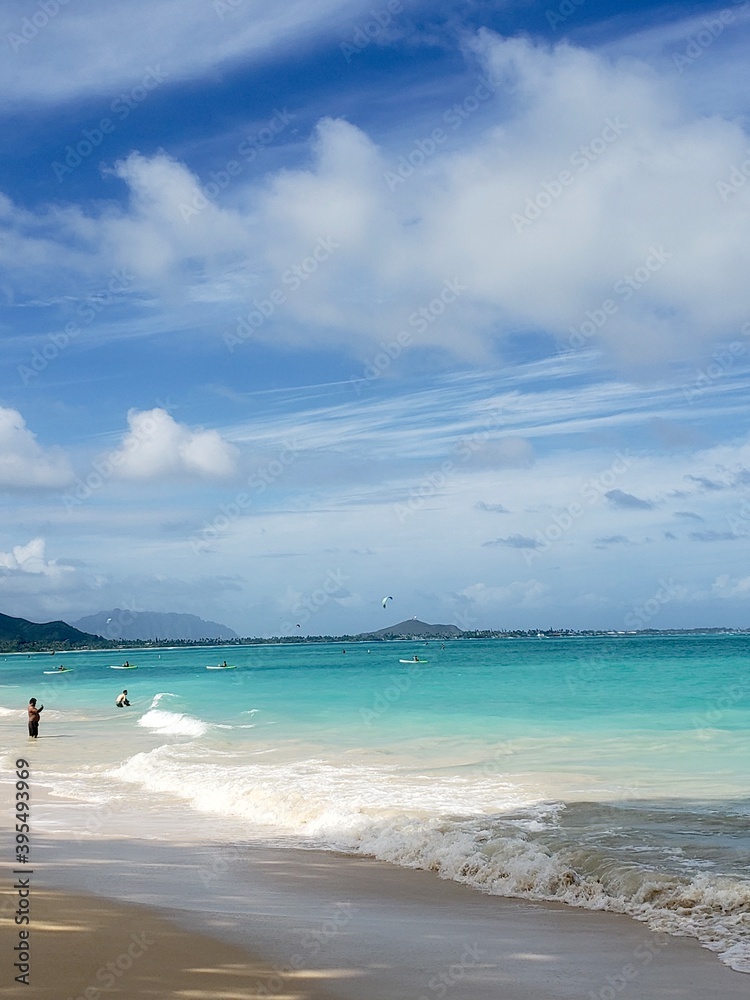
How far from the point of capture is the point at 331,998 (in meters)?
6.19

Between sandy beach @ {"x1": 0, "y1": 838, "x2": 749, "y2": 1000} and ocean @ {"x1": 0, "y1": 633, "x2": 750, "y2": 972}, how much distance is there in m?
0.70

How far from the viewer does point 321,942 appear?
24.3 feet

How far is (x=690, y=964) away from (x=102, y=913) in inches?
194

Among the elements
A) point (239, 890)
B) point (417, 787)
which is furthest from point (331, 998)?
point (417, 787)

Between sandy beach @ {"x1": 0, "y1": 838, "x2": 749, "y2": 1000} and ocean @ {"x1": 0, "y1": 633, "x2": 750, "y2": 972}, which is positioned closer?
sandy beach @ {"x1": 0, "y1": 838, "x2": 749, "y2": 1000}

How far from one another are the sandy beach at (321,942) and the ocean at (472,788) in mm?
695

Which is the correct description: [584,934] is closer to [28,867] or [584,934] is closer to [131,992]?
[131,992]

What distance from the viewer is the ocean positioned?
10.1m

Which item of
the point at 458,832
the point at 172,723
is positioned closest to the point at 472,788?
the point at 458,832

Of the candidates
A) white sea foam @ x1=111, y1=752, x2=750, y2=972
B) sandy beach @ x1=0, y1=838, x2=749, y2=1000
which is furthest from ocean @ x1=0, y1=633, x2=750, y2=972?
sandy beach @ x1=0, y1=838, x2=749, y2=1000

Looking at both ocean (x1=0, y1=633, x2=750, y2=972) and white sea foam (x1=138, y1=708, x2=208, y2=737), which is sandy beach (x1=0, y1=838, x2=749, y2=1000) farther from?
white sea foam (x1=138, y1=708, x2=208, y2=737)

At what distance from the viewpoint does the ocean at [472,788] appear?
10.1m

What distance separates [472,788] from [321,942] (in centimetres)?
890

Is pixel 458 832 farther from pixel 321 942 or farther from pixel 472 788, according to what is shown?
pixel 321 942
